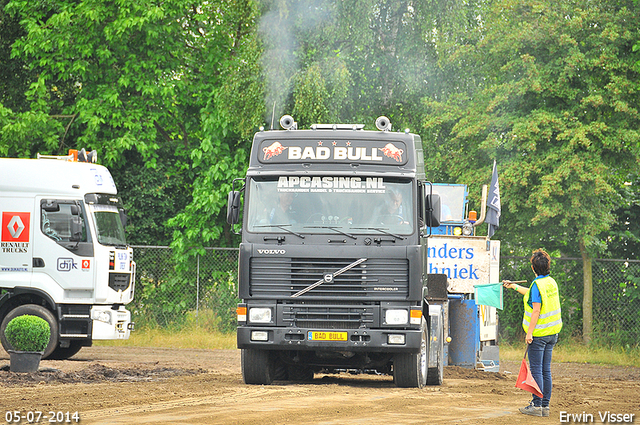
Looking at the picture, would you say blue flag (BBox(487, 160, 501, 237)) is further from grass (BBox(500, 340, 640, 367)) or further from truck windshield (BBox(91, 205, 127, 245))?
truck windshield (BBox(91, 205, 127, 245))

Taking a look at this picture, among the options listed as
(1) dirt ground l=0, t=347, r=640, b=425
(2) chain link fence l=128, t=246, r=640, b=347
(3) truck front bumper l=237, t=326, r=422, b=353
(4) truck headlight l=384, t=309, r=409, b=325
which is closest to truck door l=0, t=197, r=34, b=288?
(1) dirt ground l=0, t=347, r=640, b=425

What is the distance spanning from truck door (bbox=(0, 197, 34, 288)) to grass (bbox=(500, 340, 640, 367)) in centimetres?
1083

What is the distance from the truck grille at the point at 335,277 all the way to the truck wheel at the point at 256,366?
43.8 inches

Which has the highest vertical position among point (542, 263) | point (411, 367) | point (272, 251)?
point (272, 251)

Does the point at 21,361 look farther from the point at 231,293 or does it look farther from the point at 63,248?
the point at 231,293

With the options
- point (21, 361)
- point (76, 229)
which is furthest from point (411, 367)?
point (76, 229)

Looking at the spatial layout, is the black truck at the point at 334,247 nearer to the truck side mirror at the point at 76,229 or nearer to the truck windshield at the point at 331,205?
the truck windshield at the point at 331,205

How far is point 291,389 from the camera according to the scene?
39.4 feet

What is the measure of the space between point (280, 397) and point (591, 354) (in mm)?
11720

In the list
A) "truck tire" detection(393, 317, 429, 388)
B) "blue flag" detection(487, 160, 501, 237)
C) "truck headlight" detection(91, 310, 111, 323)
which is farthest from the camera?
"blue flag" detection(487, 160, 501, 237)

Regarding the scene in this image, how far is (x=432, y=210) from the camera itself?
40.8 ft

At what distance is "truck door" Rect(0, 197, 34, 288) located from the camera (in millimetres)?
16812

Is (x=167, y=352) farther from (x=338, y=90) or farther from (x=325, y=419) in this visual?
(x=325, y=419)

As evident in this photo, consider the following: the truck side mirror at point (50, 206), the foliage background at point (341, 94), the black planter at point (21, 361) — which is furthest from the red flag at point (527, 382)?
the foliage background at point (341, 94)
